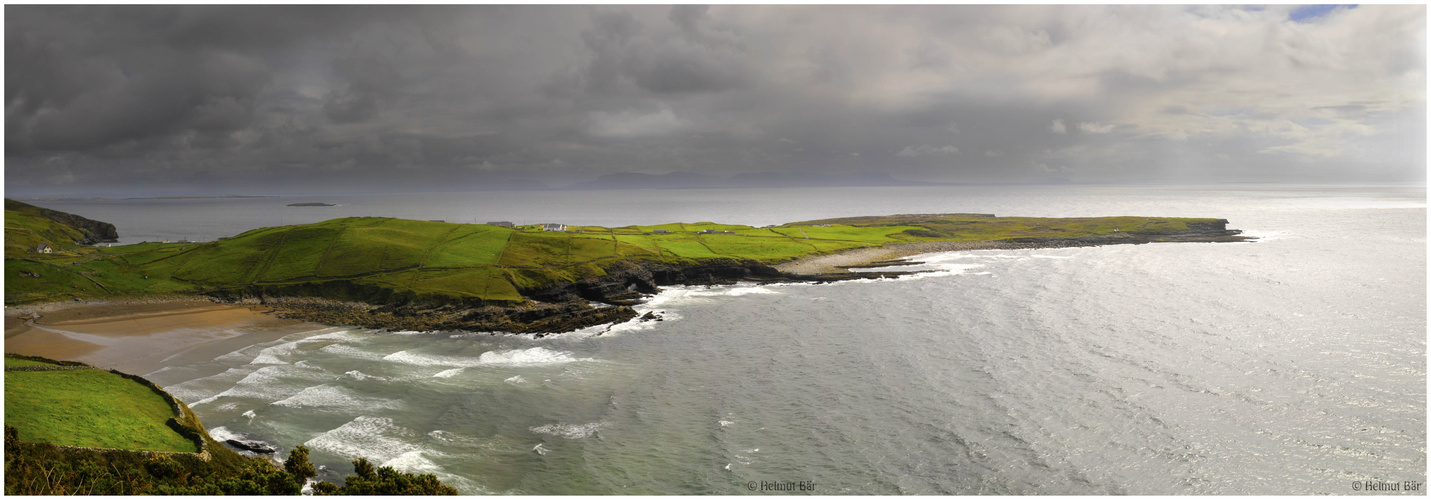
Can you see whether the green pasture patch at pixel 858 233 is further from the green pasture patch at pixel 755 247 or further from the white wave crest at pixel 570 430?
the white wave crest at pixel 570 430

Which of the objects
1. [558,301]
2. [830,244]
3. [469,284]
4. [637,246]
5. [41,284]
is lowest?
[558,301]

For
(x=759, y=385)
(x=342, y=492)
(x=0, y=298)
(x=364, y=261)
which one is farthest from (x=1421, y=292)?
(x=364, y=261)

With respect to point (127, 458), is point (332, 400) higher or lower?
lower

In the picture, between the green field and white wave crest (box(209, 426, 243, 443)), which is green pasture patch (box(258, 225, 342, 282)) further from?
white wave crest (box(209, 426, 243, 443))

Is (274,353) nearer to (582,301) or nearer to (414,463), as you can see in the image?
(414,463)

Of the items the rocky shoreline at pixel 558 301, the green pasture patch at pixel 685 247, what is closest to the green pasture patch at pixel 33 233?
the rocky shoreline at pixel 558 301

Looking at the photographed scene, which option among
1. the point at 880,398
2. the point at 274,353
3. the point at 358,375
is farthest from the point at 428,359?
the point at 880,398

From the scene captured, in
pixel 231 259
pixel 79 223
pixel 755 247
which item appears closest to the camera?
pixel 231 259
